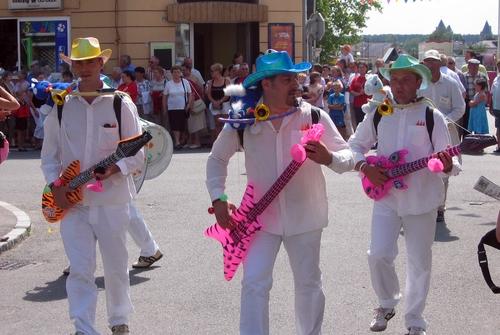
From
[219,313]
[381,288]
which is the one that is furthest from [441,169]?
[219,313]

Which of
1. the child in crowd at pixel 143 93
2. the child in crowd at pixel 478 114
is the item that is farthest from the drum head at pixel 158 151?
the child in crowd at pixel 143 93

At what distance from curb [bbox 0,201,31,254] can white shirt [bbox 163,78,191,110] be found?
8551mm

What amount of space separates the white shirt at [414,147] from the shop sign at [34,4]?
18832 millimetres

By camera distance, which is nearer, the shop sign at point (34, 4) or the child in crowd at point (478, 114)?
the child in crowd at point (478, 114)

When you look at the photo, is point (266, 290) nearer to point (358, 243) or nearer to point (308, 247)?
point (308, 247)

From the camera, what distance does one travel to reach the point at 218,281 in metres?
7.99

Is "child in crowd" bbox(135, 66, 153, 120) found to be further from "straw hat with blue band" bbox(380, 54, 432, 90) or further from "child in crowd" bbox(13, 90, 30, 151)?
"straw hat with blue band" bbox(380, 54, 432, 90)

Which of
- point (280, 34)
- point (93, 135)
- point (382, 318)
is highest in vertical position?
point (280, 34)

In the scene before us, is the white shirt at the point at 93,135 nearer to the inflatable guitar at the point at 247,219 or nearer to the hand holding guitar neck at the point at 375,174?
the inflatable guitar at the point at 247,219

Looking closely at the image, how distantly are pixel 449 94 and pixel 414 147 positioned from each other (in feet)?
12.3

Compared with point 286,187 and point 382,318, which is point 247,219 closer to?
point 286,187

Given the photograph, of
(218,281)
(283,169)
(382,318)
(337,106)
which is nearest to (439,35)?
(337,106)

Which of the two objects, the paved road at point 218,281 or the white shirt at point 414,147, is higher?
the white shirt at point 414,147

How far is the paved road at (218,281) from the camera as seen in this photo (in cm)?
675
